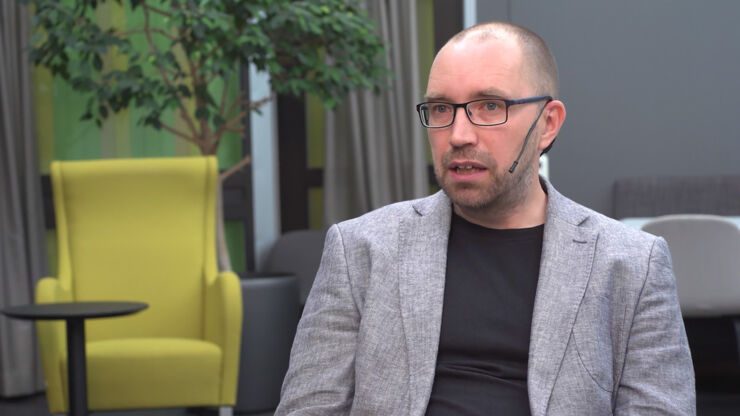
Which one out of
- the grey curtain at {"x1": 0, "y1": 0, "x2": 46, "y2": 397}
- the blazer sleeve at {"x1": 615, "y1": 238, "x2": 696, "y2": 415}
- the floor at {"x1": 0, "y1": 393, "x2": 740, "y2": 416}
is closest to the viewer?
the blazer sleeve at {"x1": 615, "y1": 238, "x2": 696, "y2": 415}

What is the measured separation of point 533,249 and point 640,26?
3046 millimetres

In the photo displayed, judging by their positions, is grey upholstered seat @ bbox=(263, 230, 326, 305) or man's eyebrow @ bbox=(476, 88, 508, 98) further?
grey upholstered seat @ bbox=(263, 230, 326, 305)

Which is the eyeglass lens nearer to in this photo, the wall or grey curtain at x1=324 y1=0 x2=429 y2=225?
the wall

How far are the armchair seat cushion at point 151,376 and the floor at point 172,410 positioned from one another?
0.43 metres

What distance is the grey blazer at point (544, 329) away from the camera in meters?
1.37

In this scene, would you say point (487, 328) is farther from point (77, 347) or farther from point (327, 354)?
point (77, 347)

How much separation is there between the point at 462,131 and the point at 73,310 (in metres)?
1.90

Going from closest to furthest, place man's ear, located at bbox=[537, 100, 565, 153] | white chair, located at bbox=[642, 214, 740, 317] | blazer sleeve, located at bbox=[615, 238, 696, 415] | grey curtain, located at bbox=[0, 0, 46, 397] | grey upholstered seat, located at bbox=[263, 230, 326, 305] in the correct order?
1. blazer sleeve, located at bbox=[615, 238, 696, 415]
2. man's ear, located at bbox=[537, 100, 565, 153]
3. white chair, located at bbox=[642, 214, 740, 317]
4. grey curtain, located at bbox=[0, 0, 46, 397]
5. grey upholstered seat, located at bbox=[263, 230, 326, 305]

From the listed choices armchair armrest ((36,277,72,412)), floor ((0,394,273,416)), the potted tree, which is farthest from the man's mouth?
floor ((0,394,273,416))

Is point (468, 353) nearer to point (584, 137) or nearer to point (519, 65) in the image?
point (519, 65)

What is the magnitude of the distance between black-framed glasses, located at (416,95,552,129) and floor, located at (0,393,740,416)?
2593mm

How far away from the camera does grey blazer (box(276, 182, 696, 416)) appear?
1.37 metres

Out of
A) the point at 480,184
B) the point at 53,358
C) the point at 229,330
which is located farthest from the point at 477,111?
the point at 53,358

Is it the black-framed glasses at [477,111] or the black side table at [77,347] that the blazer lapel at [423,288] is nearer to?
the black-framed glasses at [477,111]
